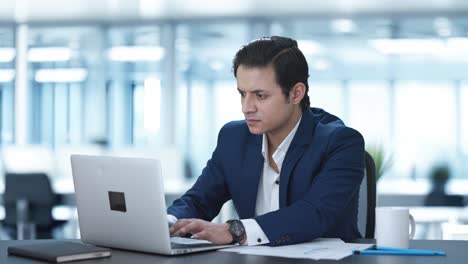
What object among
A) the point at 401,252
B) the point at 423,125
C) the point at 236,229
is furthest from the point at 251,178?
the point at 423,125

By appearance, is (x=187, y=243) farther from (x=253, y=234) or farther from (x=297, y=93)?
(x=297, y=93)

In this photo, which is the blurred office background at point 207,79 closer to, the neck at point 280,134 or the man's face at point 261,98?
the neck at point 280,134

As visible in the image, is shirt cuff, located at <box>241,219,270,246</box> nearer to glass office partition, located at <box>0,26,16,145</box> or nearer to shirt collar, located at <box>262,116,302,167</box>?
shirt collar, located at <box>262,116,302,167</box>

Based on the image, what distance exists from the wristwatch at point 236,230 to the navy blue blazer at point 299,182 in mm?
61

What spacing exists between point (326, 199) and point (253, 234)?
0.93ft

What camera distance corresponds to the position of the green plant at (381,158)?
6869 millimetres

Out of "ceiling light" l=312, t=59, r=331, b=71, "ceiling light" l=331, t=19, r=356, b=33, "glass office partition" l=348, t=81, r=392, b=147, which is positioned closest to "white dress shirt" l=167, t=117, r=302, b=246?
"glass office partition" l=348, t=81, r=392, b=147

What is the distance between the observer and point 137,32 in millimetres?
9133

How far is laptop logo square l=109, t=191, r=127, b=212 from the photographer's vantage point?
2002 millimetres

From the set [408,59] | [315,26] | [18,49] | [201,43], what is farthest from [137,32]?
[408,59]

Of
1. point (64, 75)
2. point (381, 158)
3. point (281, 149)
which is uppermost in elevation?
point (64, 75)

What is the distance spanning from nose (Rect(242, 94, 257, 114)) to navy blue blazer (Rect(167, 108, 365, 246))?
184 mm

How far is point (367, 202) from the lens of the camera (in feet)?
8.84

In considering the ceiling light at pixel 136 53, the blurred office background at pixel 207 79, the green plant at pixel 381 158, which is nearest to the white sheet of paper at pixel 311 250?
the green plant at pixel 381 158
